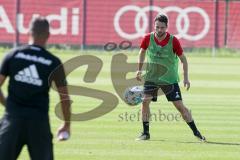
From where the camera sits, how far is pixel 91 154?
12.2 meters

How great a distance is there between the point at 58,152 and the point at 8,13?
91.5ft

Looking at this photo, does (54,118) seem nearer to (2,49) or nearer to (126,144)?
(126,144)

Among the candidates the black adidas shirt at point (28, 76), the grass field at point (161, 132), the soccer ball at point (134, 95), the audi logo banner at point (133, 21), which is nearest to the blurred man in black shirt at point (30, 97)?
the black adidas shirt at point (28, 76)

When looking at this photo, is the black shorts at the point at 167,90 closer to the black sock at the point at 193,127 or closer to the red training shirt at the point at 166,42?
the black sock at the point at 193,127

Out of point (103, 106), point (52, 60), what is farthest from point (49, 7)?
point (52, 60)

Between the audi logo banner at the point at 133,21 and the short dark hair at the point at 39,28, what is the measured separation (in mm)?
31441

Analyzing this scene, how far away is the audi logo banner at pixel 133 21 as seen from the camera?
39.6m

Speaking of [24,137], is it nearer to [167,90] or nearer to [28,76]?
[28,76]

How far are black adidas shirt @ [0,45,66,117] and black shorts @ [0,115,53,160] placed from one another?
90mm

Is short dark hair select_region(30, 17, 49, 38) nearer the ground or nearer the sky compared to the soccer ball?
nearer the sky

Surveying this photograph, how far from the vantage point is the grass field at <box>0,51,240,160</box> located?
1242cm

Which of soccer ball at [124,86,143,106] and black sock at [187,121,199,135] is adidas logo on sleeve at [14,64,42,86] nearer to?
black sock at [187,121,199,135]

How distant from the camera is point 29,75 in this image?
820 centimetres

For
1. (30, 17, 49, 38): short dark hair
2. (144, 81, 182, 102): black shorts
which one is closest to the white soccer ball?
(30, 17, 49, 38): short dark hair
